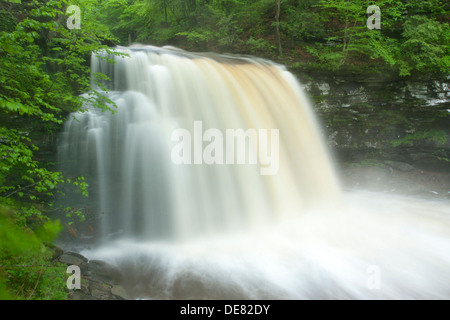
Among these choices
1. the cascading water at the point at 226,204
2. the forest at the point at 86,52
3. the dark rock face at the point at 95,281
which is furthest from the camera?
the cascading water at the point at 226,204

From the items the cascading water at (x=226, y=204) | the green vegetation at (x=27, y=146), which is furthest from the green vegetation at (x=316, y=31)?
the green vegetation at (x=27, y=146)

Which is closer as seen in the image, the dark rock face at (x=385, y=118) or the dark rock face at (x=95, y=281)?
the dark rock face at (x=95, y=281)

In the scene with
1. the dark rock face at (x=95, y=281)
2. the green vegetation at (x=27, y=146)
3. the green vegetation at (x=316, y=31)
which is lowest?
the dark rock face at (x=95, y=281)

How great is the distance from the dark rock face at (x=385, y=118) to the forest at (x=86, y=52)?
1.36 ft

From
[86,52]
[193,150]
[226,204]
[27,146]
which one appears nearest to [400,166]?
[226,204]

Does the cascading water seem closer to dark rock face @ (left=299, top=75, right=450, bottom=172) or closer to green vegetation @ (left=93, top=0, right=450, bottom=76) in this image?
dark rock face @ (left=299, top=75, right=450, bottom=172)

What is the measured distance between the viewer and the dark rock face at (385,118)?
830cm

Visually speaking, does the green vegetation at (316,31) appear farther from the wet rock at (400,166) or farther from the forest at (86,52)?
the wet rock at (400,166)

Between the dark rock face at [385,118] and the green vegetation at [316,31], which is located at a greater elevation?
the green vegetation at [316,31]

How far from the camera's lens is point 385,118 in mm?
8789

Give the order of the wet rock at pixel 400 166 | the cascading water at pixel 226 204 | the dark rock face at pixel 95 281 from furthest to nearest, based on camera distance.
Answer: the wet rock at pixel 400 166 → the cascading water at pixel 226 204 → the dark rock face at pixel 95 281

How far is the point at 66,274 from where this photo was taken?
338cm

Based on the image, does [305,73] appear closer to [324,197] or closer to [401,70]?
[401,70]
